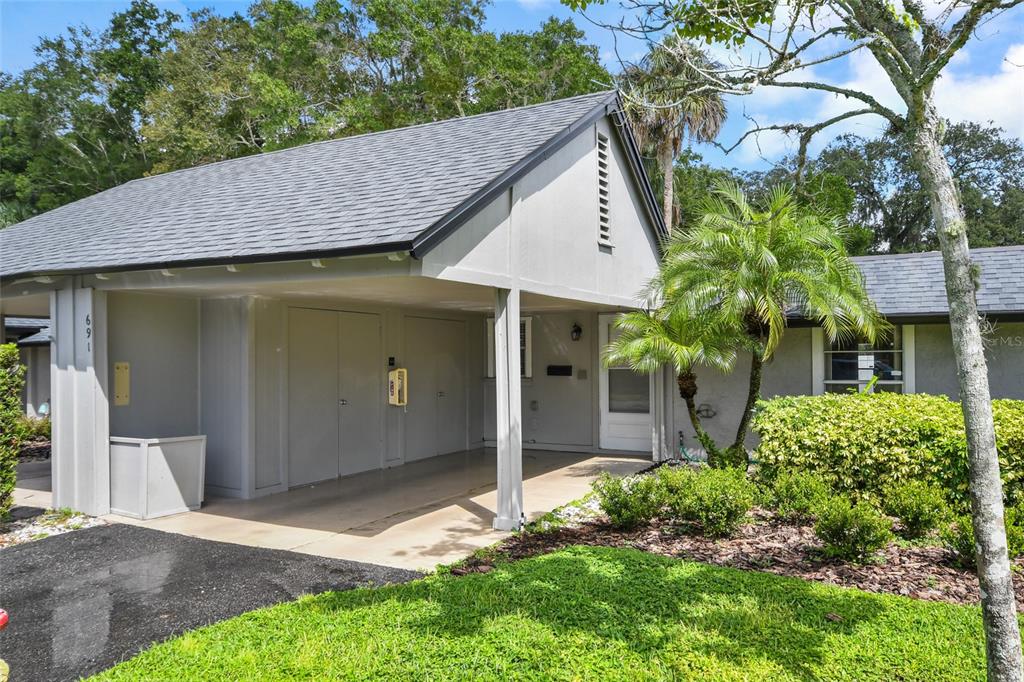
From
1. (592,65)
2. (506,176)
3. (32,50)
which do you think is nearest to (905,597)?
(506,176)

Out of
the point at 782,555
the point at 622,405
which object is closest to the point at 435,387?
the point at 622,405

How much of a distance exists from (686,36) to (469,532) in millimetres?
5058

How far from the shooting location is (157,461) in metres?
8.01

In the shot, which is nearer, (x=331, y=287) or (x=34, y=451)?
(x=331, y=287)

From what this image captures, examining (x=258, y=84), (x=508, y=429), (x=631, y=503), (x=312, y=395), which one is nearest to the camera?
(x=631, y=503)

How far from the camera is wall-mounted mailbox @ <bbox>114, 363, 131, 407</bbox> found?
8461mm

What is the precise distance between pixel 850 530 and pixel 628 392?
7.08m

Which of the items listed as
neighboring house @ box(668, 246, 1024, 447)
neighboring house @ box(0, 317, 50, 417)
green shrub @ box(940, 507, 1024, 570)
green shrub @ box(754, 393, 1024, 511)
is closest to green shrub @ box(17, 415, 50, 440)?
neighboring house @ box(0, 317, 50, 417)

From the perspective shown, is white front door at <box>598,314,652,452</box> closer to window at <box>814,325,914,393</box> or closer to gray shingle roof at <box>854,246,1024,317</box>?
window at <box>814,325,914,393</box>

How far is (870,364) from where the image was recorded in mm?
10727

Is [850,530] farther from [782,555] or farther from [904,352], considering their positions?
[904,352]

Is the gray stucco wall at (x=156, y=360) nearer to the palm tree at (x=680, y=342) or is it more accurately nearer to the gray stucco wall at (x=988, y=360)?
the palm tree at (x=680, y=342)

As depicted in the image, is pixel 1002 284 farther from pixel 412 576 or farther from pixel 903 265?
pixel 412 576

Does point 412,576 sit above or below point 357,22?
below
